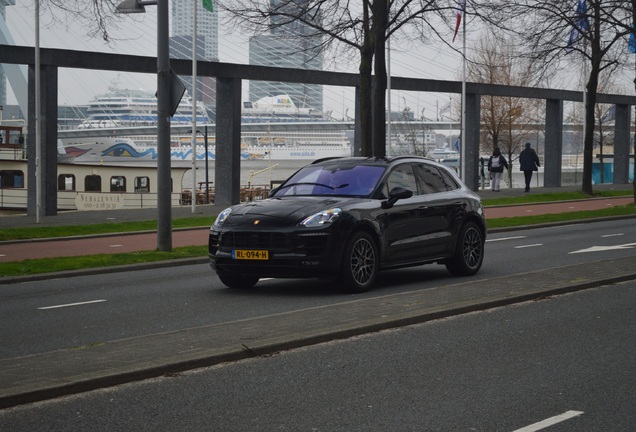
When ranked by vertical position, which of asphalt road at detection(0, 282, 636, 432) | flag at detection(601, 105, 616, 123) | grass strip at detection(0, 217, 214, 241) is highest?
flag at detection(601, 105, 616, 123)

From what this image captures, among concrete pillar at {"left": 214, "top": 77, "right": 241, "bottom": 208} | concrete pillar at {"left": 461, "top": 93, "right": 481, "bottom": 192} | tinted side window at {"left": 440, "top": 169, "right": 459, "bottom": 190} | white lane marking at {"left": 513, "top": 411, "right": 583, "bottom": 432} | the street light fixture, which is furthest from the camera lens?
concrete pillar at {"left": 461, "top": 93, "right": 481, "bottom": 192}

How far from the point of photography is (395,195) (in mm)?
12914

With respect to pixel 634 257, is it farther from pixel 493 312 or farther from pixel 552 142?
pixel 552 142

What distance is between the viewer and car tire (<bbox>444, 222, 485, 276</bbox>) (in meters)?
14.2

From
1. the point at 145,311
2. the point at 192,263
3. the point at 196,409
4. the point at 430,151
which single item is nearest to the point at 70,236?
the point at 192,263

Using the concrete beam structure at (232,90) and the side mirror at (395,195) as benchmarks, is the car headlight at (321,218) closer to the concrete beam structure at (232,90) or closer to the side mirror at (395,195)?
the side mirror at (395,195)

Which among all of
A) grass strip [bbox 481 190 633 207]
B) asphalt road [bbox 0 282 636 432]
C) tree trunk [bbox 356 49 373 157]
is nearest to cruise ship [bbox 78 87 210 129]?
grass strip [bbox 481 190 633 207]

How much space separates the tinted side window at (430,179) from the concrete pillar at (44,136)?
56.9ft

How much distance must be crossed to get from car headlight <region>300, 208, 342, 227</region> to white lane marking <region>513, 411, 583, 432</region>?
5.93 metres

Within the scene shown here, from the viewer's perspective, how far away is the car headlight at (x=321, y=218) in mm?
11969

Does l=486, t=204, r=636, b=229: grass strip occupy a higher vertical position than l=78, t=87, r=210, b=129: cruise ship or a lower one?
lower

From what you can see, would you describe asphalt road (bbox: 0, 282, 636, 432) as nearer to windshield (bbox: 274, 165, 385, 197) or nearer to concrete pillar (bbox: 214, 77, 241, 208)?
windshield (bbox: 274, 165, 385, 197)

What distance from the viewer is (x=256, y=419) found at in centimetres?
614

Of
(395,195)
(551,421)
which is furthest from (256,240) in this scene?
(551,421)
